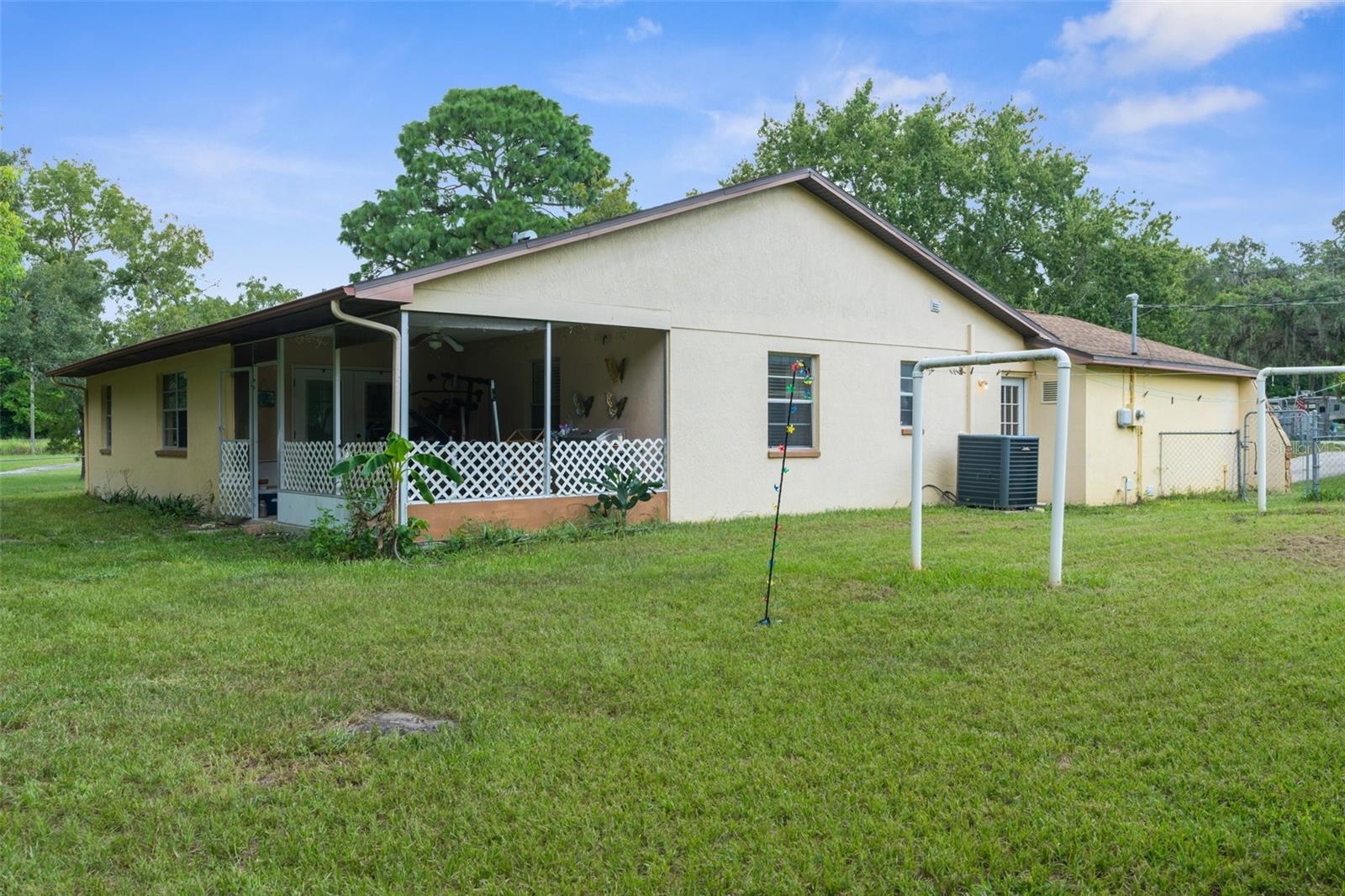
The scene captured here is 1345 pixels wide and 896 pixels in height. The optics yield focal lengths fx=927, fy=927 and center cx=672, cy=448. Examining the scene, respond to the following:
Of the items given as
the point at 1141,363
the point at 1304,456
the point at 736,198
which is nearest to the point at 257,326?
the point at 736,198

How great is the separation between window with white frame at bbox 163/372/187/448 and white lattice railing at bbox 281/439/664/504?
4.88 m

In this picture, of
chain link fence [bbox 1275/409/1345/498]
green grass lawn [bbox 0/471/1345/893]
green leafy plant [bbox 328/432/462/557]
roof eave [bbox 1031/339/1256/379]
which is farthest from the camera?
chain link fence [bbox 1275/409/1345/498]

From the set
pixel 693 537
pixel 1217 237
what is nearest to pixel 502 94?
pixel 693 537

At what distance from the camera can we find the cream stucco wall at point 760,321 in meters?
11.1

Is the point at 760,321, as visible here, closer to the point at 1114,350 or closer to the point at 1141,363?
the point at 1141,363

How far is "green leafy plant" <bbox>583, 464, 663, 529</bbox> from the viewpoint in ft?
36.4

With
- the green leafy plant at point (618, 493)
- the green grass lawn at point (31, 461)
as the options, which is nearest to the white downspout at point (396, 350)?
A: the green leafy plant at point (618, 493)

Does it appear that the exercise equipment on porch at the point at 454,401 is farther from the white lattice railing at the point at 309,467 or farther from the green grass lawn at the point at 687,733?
the green grass lawn at the point at 687,733

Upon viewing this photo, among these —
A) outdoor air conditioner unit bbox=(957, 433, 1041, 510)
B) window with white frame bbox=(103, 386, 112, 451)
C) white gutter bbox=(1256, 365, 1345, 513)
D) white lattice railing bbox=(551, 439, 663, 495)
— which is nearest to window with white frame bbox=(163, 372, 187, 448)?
window with white frame bbox=(103, 386, 112, 451)

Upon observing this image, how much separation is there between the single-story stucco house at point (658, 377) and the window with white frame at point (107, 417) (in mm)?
858

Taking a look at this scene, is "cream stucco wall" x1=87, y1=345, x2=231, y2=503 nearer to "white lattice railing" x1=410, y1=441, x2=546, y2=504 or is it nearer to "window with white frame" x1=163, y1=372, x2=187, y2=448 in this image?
"window with white frame" x1=163, y1=372, x2=187, y2=448

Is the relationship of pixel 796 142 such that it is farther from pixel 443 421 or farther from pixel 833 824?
pixel 833 824

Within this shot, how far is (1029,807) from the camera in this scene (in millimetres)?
3334

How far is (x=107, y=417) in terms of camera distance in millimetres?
19141
